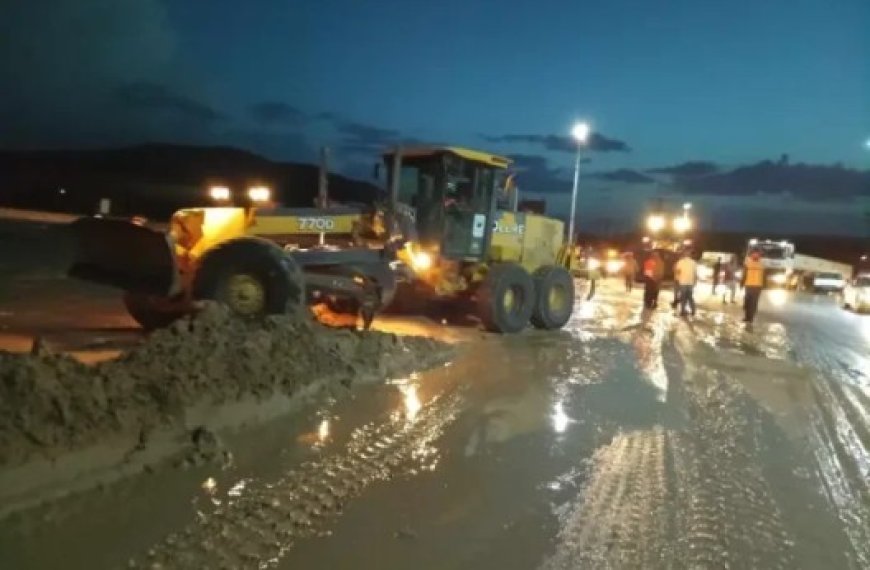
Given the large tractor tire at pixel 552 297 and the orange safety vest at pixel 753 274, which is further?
the orange safety vest at pixel 753 274

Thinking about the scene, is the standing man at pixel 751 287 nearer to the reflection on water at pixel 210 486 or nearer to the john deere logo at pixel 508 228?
the john deere logo at pixel 508 228

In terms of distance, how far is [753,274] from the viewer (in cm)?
2047

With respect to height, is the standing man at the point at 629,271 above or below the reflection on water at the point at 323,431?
above

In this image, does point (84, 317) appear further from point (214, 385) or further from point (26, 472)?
point (26, 472)

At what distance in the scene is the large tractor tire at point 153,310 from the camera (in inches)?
418

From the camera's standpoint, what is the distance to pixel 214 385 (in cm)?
716

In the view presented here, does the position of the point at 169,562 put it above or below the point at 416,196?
below

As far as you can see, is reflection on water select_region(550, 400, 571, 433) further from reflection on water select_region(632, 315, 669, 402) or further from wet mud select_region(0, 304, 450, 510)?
wet mud select_region(0, 304, 450, 510)

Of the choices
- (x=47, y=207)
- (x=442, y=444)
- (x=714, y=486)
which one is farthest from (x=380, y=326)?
(x=47, y=207)

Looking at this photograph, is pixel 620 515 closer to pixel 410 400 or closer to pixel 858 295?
pixel 410 400

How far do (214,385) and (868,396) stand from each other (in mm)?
8158

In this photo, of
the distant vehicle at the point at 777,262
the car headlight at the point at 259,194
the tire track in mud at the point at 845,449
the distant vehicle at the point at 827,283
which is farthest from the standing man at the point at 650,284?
the distant vehicle at the point at 827,283

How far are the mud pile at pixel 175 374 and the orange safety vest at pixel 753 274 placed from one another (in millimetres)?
12169

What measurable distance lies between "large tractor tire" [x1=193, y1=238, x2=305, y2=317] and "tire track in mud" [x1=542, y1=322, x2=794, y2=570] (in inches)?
172
